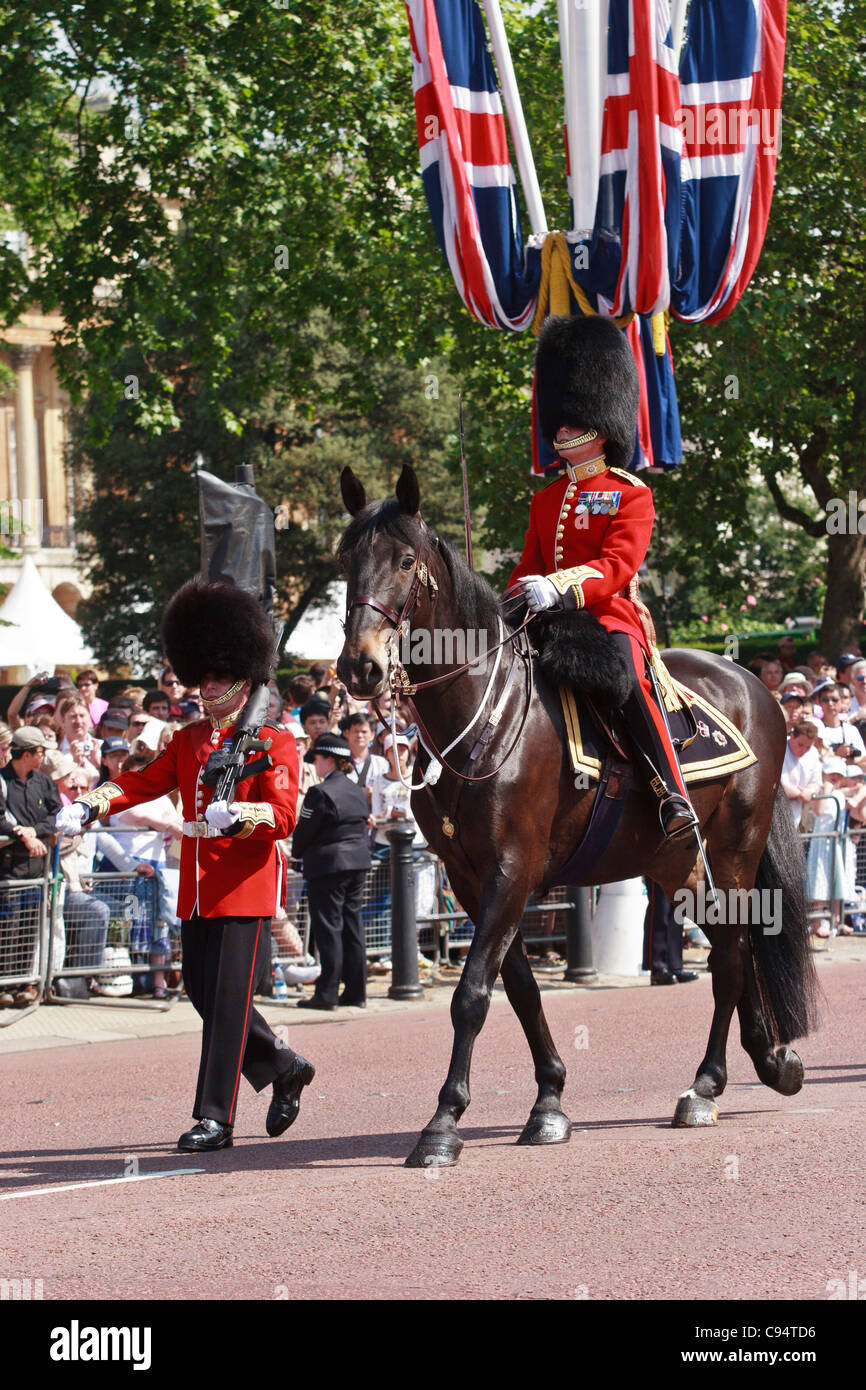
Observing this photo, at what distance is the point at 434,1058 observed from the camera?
980cm

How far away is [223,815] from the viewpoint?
21.4 feet

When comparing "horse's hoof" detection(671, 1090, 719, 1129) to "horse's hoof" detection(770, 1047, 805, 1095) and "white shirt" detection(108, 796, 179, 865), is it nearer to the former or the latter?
"horse's hoof" detection(770, 1047, 805, 1095)

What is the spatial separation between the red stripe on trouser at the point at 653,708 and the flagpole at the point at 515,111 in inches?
208

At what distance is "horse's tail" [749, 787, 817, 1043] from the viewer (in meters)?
7.57

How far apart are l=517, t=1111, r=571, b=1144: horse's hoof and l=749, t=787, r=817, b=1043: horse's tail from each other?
121 centimetres

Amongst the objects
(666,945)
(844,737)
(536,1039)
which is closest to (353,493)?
(536,1039)

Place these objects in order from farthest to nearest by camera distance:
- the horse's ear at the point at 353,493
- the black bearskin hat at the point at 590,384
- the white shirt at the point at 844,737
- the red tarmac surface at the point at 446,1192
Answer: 1. the white shirt at the point at 844,737
2. the black bearskin hat at the point at 590,384
3. the horse's ear at the point at 353,493
4. the red tarmac surface at the point at 446,1192

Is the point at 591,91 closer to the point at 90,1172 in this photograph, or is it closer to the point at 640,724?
the point at 640,724

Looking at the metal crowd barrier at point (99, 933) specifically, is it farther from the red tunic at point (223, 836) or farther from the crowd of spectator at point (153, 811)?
the red tunic at point (223, 836)

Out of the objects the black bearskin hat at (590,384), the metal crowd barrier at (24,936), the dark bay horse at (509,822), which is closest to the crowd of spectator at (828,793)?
the metal crowd barrier at (24,936)

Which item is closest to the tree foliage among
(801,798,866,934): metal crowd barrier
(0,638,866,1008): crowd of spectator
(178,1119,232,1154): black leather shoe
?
(0,638,866,1008): crowd of spectator

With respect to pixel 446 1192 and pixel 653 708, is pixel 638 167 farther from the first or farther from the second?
pixel 446 1192

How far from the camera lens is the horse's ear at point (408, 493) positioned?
253 inches

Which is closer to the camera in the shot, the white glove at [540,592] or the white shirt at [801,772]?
the white glove at [540,592]
